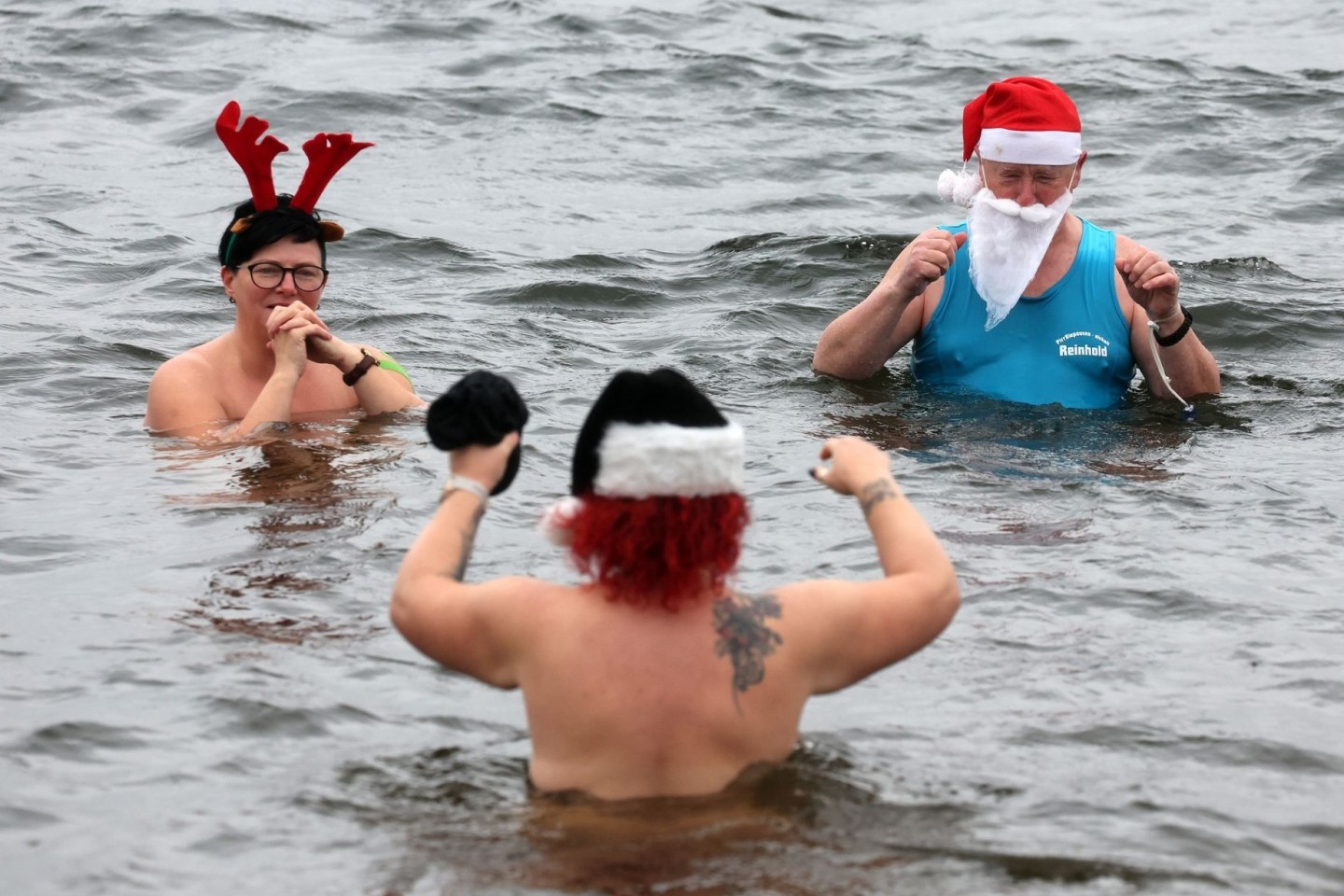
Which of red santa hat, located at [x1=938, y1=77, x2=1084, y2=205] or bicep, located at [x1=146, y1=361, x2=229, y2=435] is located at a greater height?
red santa hat, located at [x1=938, y1=77, x2=1084, y2=205]

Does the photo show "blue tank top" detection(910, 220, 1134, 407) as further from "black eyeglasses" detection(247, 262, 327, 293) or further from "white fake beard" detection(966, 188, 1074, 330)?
"black eyeglasses" detection(247, 262, 327, 293)

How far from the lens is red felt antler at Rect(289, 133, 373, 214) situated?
7.19 meters

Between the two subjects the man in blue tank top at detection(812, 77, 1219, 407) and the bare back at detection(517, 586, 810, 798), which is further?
the man in blue tank top at detection(812, 77, 1219, 407)

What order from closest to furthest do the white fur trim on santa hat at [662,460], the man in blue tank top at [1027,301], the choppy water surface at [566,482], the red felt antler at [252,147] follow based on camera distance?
the white fur trim on santa hat at [662,460] < the choppy water surface at [566,482] < the red felt antler at [252,147] < the man in blue tank top at [1027,301]

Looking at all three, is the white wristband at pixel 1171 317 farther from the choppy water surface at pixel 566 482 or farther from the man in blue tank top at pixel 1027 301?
the choppy water surface at pixel 566 482

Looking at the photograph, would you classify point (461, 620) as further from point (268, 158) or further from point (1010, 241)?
point (1010, 241)

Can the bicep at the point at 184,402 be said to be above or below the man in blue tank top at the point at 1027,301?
below

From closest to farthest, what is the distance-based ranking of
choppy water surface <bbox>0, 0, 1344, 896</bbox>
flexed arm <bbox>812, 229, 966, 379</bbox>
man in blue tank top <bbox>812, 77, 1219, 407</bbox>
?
choppy water surface <bbox>0, 0, 1344, 896</bbox> → flexed arm <bbox>812, 229, 966, 379</bbox> → man in blue tank top <bbox>812, 77, 1219, 407</bbox>

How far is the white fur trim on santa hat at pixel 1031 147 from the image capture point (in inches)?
296

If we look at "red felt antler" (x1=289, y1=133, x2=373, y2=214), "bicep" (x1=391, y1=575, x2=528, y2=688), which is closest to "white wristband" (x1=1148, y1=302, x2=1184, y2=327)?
"red felt antler" (x1=289, y1=133, x2=373, y2=214)

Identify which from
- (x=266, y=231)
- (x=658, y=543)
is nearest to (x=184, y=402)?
(x=266, y=231)

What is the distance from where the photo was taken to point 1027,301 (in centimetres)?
780

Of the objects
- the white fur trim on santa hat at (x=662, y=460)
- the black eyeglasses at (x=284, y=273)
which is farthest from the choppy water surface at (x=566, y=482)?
the white fur trim on santa hat at (x=662, y=460)

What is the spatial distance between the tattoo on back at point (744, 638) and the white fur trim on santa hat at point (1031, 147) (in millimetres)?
3986
